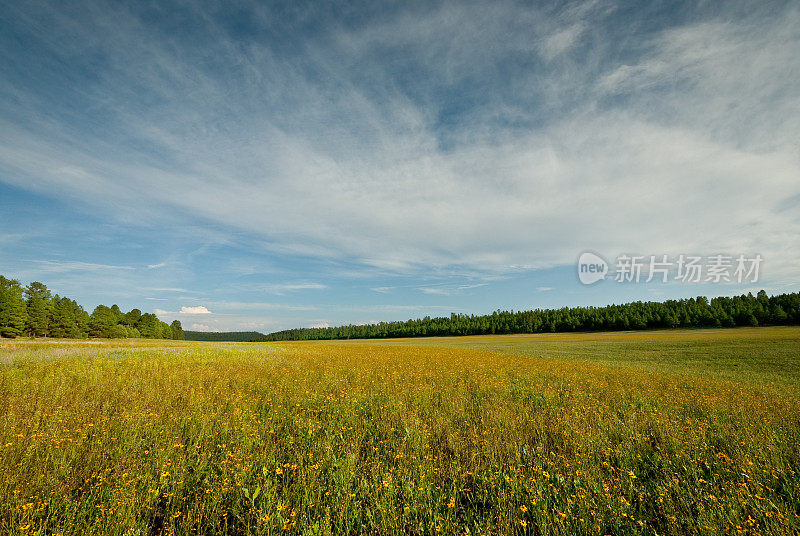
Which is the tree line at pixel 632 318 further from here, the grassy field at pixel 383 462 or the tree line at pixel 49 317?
the grassy field at pixel 383 462

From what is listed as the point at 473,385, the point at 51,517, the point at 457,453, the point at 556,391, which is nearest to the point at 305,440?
the point at 457,453

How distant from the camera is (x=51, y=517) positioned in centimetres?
336

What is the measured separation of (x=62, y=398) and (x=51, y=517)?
5480 millimetres

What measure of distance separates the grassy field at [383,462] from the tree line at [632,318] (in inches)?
4561

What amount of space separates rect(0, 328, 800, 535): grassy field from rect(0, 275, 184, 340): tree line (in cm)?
7091

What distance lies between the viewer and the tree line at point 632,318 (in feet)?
293

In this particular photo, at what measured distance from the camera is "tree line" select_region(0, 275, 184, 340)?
53.2m

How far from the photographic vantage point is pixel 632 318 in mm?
103250

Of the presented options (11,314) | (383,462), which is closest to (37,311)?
(11,314)

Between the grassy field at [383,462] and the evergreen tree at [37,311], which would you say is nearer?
the grassy field at [383,462]

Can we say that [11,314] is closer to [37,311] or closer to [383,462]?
[37,311]

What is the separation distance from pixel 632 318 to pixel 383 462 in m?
126

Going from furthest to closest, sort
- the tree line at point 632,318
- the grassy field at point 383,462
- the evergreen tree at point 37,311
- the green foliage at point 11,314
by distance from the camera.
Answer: the tree line at point 632,318, the evergreen tree at point 37,311, the green foliage at point 11,314, the grassy field at point 383,462

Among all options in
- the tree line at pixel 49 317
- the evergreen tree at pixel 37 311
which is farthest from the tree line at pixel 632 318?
the evergreen tree at pixel 37 311
